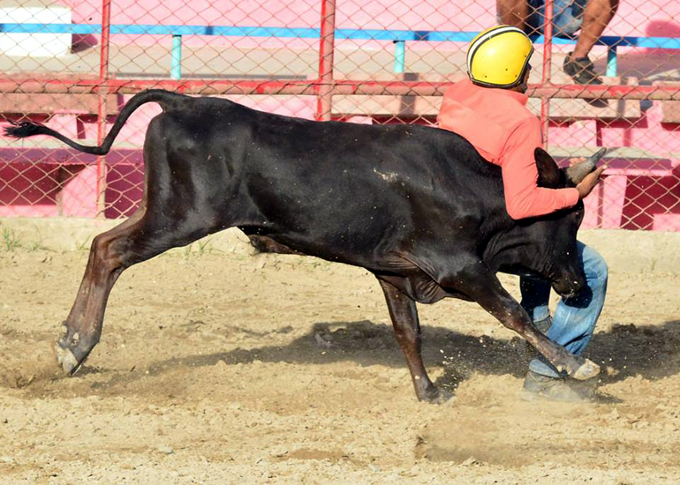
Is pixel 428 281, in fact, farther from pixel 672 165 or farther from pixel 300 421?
pixel 672 165

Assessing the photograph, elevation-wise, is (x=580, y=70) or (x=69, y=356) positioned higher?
(x=580, y=70)

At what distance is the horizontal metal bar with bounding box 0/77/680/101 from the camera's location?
852 cm

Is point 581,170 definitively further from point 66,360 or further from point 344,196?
point 66,360

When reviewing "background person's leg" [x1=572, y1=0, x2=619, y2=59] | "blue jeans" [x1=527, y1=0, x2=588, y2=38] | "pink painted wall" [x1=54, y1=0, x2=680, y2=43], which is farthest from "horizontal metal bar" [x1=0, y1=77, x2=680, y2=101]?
"pink painted wall" [x1=54, y1=0, x2=680, y2=43]

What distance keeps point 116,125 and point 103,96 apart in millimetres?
3166

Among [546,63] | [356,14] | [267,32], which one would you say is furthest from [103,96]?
[356,14]

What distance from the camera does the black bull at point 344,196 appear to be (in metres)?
5.18

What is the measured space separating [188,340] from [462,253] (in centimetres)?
216

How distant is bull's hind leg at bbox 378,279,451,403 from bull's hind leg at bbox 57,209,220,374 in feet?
3.70

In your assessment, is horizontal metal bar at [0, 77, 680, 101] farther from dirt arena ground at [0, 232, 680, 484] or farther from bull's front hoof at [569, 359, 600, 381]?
bull's front hoof at [569, 359, 600, 381]

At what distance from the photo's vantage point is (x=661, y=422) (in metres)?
5.23

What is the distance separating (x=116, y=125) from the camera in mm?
5719

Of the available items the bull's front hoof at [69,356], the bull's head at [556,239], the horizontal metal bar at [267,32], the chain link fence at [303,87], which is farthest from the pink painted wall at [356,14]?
the bull's front hoof at [69,356]

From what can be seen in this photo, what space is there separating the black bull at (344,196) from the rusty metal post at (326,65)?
3.28 meters
